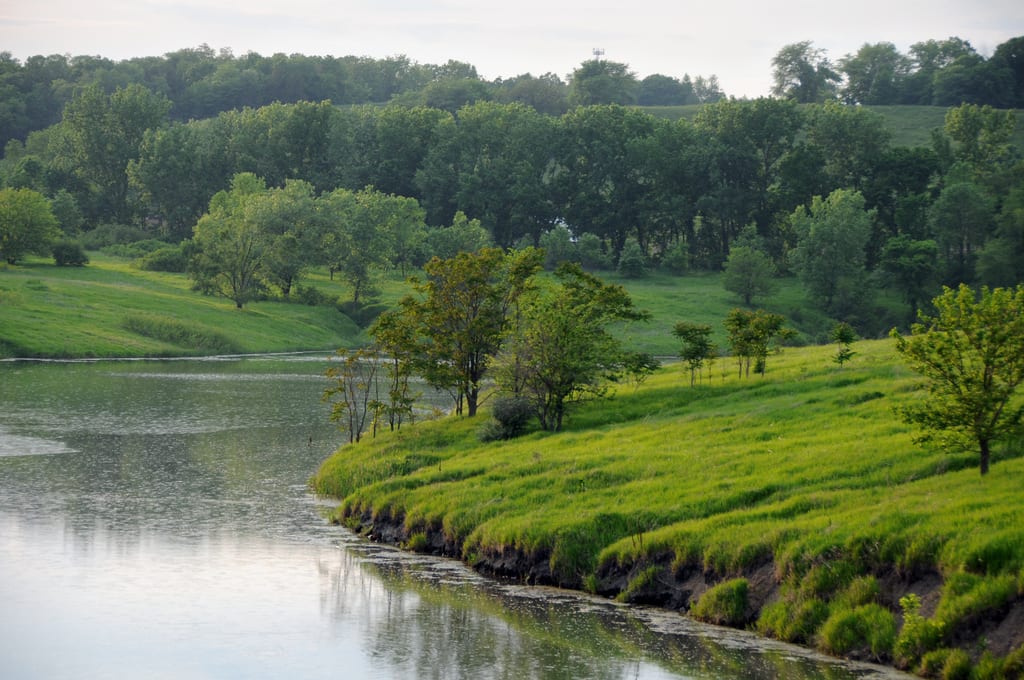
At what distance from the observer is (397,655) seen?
26.8m

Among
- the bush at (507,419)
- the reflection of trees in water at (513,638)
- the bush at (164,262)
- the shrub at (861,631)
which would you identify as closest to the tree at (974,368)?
the shrub at (861,631)

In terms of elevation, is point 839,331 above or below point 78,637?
above

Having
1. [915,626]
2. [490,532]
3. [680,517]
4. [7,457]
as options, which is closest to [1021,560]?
[915,626]

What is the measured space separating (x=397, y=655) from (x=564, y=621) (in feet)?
14.9

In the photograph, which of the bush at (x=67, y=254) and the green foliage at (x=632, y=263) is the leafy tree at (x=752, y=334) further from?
the bush at (x=67, y=254)

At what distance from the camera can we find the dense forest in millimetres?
133375

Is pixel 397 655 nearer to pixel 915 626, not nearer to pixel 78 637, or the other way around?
pixel 78 637

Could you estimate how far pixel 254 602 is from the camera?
1222 inches

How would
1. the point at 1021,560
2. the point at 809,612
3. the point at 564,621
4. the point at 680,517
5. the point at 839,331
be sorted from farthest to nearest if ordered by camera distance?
the point at 839,331
the point at 680,517
the point at 564,621
the point at 809,612
the point at 1021,560

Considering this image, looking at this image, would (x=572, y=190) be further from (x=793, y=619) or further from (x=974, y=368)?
(x=793, y=619)

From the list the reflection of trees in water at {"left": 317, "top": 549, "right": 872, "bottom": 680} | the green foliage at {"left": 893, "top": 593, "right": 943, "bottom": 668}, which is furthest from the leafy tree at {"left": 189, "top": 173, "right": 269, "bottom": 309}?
the green foliage at {"left": 893, "top": 593, "right": 943, "bottom": 668}

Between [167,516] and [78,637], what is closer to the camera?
[78,637]

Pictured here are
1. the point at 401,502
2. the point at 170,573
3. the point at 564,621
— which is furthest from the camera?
the point at 401,502

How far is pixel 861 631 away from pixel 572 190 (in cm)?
14178
